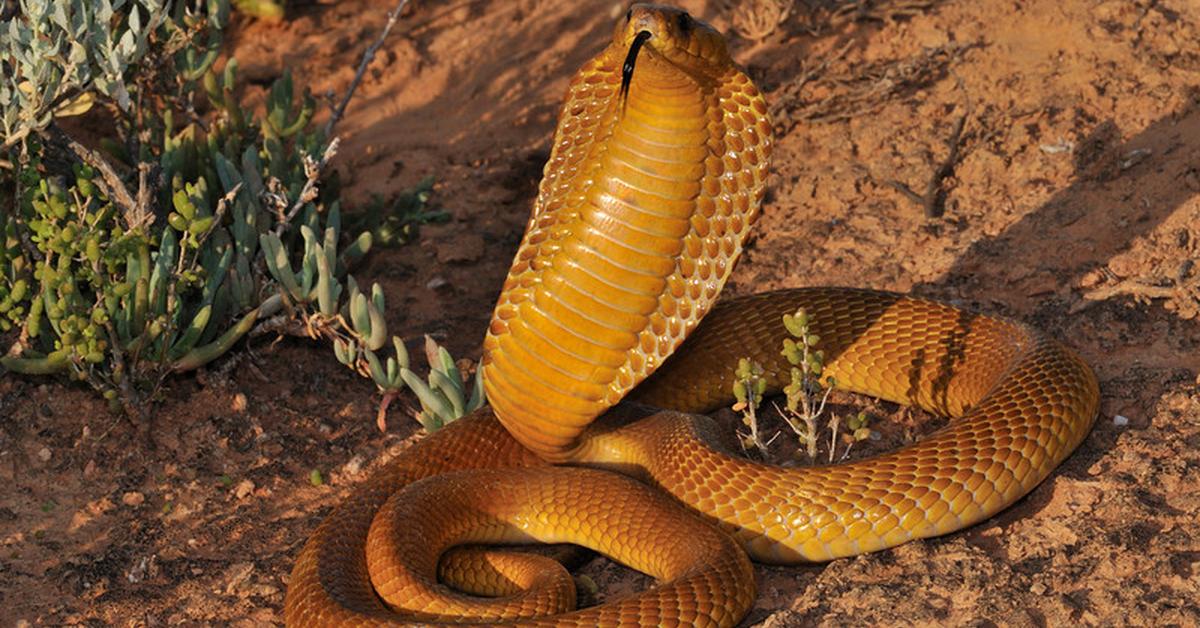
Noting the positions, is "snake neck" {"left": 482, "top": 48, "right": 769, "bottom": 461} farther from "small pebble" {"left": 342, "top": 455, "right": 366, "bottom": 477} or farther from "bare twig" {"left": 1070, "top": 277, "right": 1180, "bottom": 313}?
"bare twig" {"left": 1070, "top": 277, "right": 1180, "bottom": 313}

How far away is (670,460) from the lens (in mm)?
5145

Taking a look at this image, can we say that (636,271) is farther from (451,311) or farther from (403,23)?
(403,23)

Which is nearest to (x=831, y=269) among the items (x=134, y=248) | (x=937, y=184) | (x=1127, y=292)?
(x=937, y=184)

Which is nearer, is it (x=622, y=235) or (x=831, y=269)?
(x=622, y=235)

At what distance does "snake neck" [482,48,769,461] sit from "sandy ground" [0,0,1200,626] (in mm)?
781

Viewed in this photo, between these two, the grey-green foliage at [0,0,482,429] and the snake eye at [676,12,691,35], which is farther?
the grey-green foliage at [0,0,482,429]

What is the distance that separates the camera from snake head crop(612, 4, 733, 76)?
4.22 metres

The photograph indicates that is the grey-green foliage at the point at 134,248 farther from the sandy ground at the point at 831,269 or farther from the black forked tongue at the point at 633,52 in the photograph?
the black forked tongue at the point at 633,52

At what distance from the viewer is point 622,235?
483cm

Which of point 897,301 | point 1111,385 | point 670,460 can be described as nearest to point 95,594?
point 670,460

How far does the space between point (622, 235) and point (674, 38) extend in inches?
31.0

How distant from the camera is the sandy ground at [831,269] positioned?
186 inches

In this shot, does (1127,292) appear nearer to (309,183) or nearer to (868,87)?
(868,87)

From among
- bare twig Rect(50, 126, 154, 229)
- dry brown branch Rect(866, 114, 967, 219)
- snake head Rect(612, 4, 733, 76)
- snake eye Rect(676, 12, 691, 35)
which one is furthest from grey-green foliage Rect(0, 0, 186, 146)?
dry brown branch Rect(866, 114, 967, 219)
